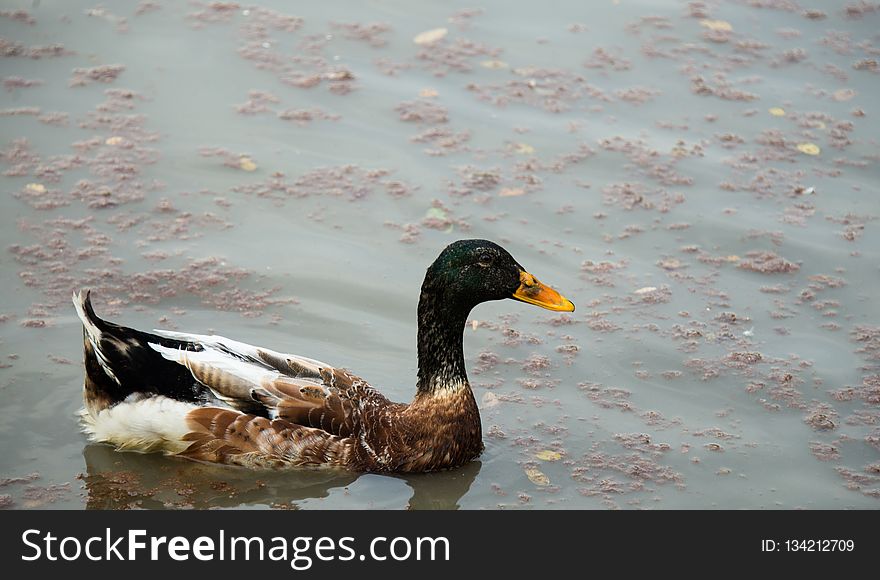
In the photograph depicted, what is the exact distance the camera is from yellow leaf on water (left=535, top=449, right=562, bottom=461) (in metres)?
6.87

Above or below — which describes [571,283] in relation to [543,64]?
below

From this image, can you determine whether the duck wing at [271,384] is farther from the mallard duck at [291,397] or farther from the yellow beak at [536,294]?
the yellow beak at [536,294]

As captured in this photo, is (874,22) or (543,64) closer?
(543,64)

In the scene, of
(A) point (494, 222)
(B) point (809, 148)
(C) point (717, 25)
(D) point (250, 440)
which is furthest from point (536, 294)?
(C) point (717, 25)

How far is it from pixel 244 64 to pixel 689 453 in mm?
5485

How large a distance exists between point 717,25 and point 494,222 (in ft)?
13.1

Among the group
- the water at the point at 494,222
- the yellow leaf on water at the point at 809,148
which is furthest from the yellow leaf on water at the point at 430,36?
the yellow leaf on water at the point at 809,148

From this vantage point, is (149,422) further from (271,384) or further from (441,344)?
(441,344)

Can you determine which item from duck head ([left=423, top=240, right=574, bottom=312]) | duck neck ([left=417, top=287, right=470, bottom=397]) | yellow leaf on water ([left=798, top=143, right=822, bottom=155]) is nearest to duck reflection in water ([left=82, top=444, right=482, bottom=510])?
duck neck ([left=417, top=287, right=470, bottom=397])

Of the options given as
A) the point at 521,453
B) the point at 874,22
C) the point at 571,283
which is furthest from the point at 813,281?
the point at 874,22

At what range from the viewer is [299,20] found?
11.3 m

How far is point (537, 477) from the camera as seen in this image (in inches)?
265

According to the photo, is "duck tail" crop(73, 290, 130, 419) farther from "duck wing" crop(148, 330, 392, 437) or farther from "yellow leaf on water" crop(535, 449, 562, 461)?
"yellow leaf on water" crop(535, 449, 562, 461)

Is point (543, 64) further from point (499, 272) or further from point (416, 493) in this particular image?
point (416, 493)
